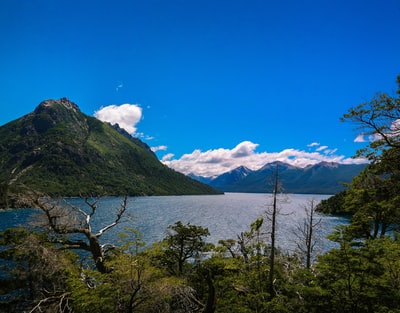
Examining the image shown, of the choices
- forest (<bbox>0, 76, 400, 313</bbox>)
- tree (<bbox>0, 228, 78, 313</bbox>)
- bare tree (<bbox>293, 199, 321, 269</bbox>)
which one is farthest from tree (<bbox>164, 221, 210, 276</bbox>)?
tree (<bbox>0, 228, 78, 313</bbox>)

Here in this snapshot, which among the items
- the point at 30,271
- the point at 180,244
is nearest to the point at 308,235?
the point at 180,244

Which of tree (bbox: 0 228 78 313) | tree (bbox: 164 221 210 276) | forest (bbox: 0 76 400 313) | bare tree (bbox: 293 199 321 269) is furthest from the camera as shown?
tree (bbox: 164 221 210 276)

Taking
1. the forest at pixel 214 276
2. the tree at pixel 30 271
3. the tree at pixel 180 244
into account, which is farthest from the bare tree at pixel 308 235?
the tree at pixel 30 271

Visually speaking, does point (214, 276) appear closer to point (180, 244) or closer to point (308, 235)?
point (180, 244)

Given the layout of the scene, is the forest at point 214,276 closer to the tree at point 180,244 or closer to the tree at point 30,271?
the tree at point 30,271

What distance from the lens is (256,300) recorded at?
1883 cm

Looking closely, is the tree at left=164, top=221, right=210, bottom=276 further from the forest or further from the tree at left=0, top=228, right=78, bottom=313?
the tree at left=0, top=228, right=78, bottom=313

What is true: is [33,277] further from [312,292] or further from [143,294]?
[312,292]

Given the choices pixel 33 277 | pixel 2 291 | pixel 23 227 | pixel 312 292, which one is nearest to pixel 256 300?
pixel 312 292

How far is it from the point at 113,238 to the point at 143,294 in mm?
56758

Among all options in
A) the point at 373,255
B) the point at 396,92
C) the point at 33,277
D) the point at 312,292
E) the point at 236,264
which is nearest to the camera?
the point at 396,92

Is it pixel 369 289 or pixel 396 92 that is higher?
pixel 396 92

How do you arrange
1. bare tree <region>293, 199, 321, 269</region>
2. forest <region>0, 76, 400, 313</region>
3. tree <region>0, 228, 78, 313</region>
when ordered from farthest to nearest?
bare tree <region>293, 199, 321, 269</region> → tree <region>0, 228, 78, 313</region> → forest <region>0, 76, 400, 313</region>

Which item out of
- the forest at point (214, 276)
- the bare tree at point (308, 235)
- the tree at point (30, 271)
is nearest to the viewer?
the forest at point (214, 276)
